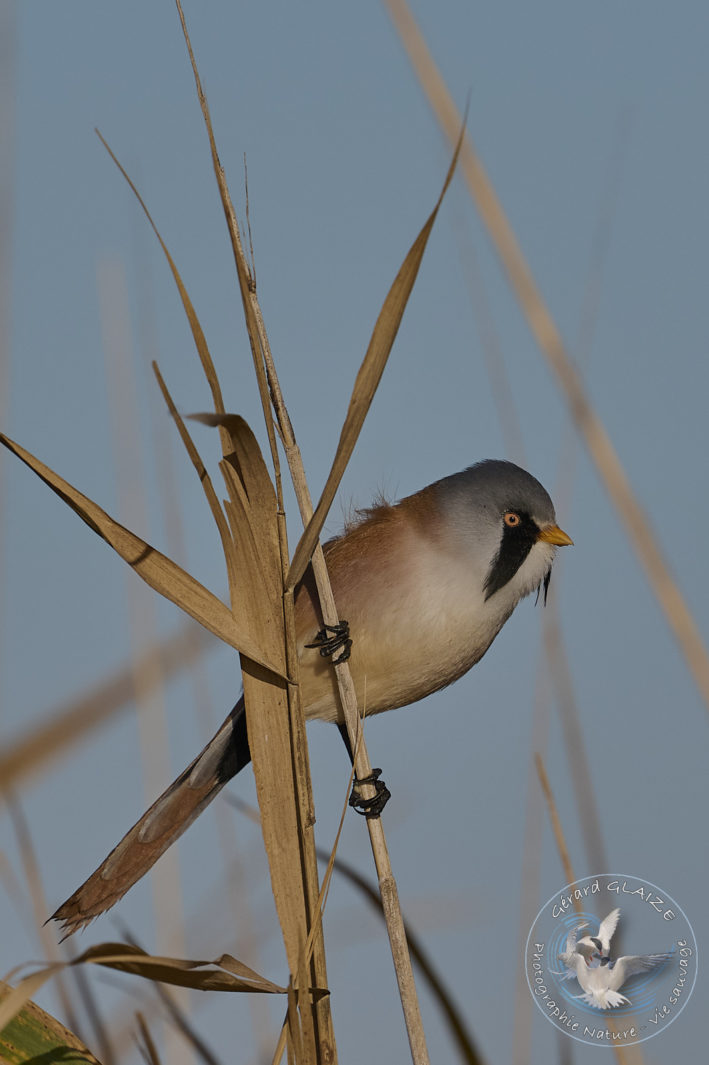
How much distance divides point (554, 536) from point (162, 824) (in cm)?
108

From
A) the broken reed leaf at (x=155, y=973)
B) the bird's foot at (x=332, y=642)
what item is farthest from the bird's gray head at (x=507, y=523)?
the broken reed leaf at (x=155, y=973)

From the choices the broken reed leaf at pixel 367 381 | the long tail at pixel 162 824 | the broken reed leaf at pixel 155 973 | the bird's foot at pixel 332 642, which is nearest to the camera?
the broken reed leaf at pixel 155 973

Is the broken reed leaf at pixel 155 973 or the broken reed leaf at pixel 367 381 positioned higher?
the broken reed leaf at pixel 367 381

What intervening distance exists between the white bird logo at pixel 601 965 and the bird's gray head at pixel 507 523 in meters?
0.80

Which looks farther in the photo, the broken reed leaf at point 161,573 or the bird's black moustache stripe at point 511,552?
the bird's black moustache stripe at point 511,552

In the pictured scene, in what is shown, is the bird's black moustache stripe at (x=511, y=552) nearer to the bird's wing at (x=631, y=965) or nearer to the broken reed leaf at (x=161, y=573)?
the bird's wing at (x=631, y=965)

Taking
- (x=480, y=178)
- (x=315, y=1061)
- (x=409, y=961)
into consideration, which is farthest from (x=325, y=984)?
(x=480, y=178)

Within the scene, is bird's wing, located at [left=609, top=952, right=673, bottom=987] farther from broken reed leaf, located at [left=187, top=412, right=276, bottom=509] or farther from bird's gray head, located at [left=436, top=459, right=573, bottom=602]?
broken reed leaf, located at [left=187, top=412, right=276, bottom=509]

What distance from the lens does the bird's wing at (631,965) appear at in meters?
1.66

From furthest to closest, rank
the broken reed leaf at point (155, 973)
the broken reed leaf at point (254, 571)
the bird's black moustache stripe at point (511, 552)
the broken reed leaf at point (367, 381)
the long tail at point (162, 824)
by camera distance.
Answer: the bird's black moustache stripe at point (511, 552) → the long tail at point (162, 824) → the broken reed leaf at point (254, 571) → the broken reed leaf at point (367, 381) → the broken reed leaf at point (155, 973)

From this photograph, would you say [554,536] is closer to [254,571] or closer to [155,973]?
[254,571]

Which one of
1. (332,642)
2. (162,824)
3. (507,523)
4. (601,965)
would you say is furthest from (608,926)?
(507,523)

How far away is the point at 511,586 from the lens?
2.29 meters

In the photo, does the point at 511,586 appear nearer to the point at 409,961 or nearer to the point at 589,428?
the point at 589,428
